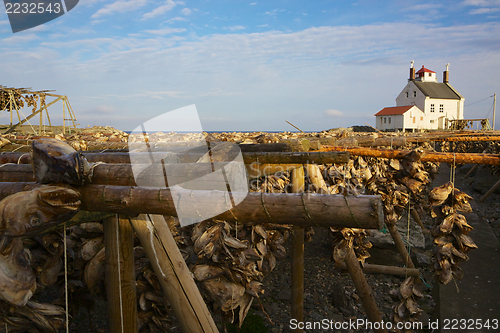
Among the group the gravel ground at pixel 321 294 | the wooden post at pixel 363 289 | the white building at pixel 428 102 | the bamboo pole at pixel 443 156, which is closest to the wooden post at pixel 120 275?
the gravel ground at pixel 321 294

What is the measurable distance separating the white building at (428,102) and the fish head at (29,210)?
4604 cm

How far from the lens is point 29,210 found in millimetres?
1844

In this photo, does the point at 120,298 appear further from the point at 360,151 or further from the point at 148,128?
the point at 360,151

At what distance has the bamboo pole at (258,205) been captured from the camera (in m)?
1.65

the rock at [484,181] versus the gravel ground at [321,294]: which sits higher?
the gravel ground at [321,294]

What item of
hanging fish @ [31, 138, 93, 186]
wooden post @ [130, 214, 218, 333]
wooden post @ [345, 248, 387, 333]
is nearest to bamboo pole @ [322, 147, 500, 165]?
wooden post @ [345, 248, 387, 333]

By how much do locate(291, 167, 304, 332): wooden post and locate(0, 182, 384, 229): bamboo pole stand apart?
3488 mm

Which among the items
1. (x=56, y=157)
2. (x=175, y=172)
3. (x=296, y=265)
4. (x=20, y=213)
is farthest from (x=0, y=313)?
(x=296, y=265)

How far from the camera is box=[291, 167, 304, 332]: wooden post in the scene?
208 inches

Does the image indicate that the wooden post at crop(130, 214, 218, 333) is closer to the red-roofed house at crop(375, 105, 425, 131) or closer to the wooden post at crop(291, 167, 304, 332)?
the wooden post at crop(291, 167, 304, 332)

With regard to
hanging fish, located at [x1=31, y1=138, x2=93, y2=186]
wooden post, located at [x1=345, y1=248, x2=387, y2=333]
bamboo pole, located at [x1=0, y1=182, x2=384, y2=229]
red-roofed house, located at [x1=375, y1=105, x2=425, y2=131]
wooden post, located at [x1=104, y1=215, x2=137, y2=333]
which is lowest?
red-roofed house, located at [x1=375, y1=105, x2=425, y2=131]

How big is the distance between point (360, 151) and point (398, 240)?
4249mm

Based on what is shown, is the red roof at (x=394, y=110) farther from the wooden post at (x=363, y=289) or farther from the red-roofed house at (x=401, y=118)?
the wooden post at (x=363, y=289)

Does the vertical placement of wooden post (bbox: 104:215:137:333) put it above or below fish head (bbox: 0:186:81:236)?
below
